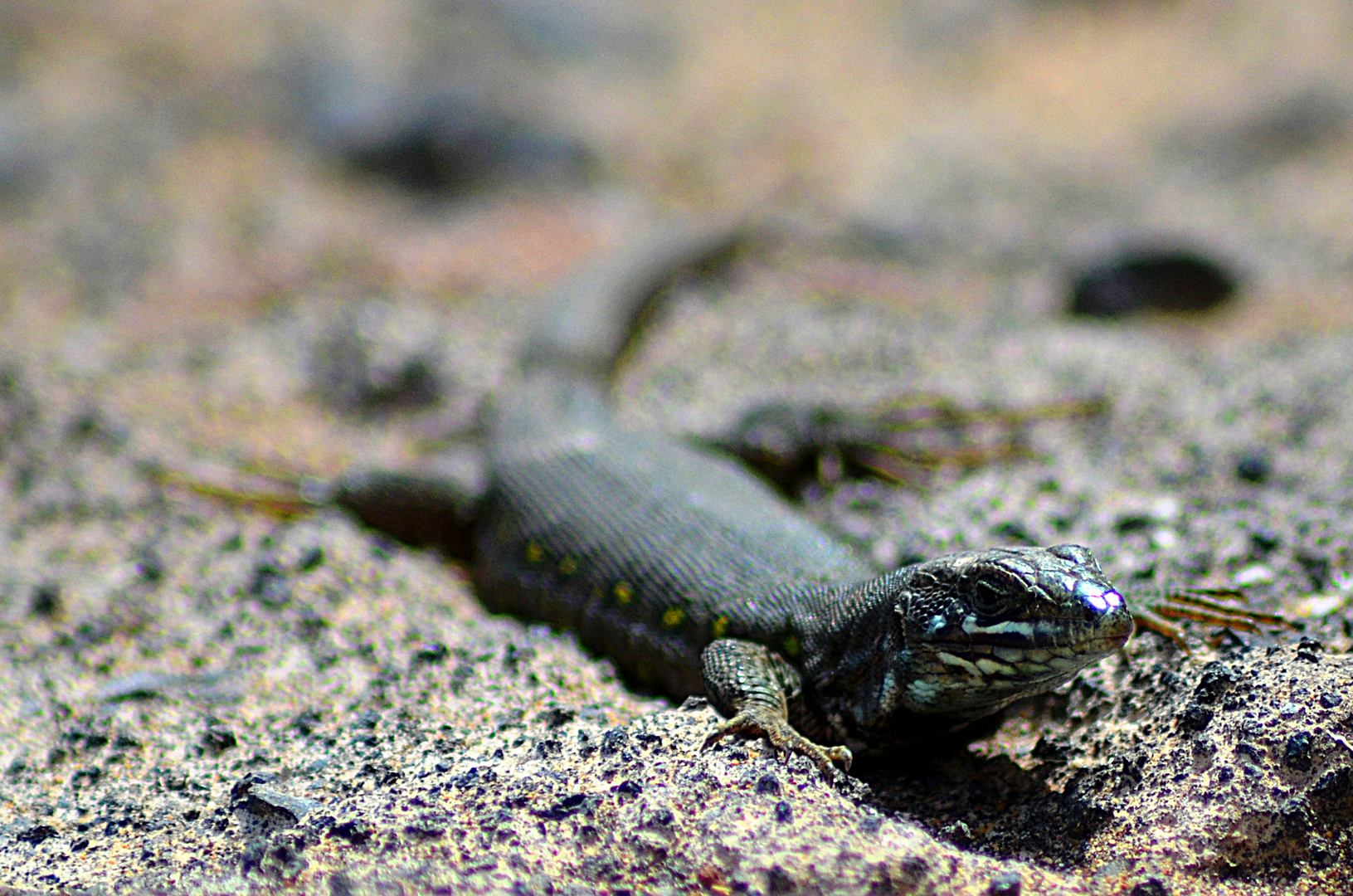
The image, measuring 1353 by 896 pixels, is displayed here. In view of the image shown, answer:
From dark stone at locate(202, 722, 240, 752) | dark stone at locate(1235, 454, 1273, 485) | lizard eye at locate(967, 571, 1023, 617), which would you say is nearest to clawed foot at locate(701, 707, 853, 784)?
lizard eye at locate(967, 571, 1023, 617)

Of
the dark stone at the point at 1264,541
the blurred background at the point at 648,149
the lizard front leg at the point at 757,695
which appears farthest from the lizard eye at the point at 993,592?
the blurred background at the point at 648,149

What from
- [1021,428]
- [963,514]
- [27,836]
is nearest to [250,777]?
[27,836]

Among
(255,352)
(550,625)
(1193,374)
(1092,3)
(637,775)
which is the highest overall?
(1092,3)

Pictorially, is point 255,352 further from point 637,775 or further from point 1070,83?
point 1070,83

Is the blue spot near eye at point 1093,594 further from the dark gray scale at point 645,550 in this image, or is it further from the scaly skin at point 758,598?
the dark gray scale at point 645,550

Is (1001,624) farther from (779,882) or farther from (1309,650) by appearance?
(1309,650)

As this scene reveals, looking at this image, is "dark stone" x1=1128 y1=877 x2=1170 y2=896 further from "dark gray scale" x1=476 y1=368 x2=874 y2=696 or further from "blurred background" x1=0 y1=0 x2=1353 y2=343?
"blurred background" x1=0 y1=0 x2=1353 y2=343
